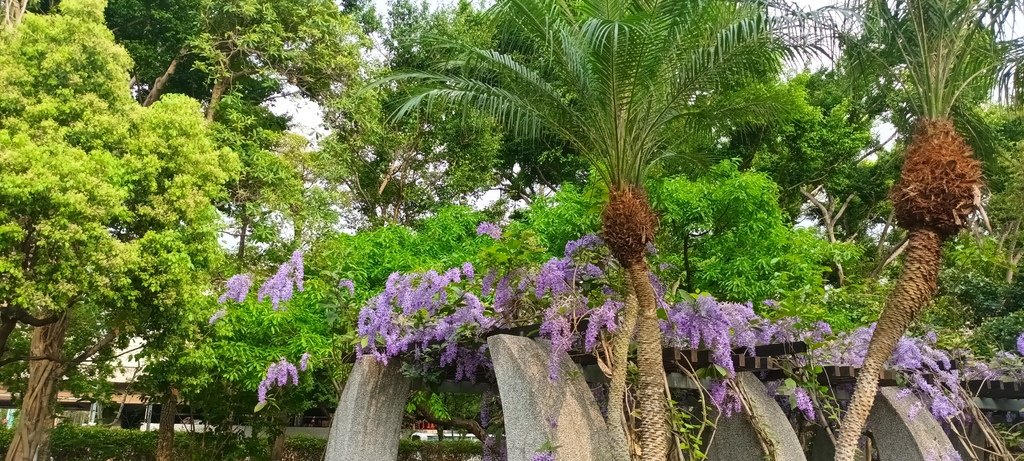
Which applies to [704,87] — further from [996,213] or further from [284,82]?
[996,213]

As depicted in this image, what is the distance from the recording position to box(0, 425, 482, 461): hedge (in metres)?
14.4

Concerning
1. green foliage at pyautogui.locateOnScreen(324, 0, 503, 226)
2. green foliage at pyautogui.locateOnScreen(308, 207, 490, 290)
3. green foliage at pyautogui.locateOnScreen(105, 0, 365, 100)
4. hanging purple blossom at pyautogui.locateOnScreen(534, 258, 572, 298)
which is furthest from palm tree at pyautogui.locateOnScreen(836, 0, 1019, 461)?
green foliage at pyautogui.locateOnScreen(105, 0, 365, 100)

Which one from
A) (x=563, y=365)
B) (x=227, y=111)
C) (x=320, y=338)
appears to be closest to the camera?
(x=563, y=365)

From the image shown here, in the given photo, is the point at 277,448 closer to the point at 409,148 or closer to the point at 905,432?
the point at 409,148

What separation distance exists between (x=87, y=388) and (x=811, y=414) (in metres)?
12.5

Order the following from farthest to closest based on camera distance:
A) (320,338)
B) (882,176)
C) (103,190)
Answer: (882,176) < (320,338) < (103,190)

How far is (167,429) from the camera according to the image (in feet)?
43.8

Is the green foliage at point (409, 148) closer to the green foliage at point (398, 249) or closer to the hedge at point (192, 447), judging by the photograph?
the green foliage at point (398, 249)

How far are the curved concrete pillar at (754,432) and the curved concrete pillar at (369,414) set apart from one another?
2548mm

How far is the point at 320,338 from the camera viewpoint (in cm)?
1080

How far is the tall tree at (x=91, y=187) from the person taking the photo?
8.46 metres

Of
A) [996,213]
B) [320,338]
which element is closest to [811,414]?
[320,338]

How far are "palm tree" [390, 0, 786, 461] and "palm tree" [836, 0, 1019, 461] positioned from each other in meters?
0.75

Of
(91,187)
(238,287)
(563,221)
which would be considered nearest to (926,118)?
(238,287)
